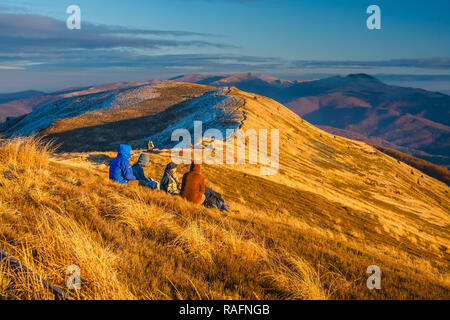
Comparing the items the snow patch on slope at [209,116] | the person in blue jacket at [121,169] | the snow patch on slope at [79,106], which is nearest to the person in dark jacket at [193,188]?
the person in blue jacket at [121,169]

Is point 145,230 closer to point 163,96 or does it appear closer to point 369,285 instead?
point 369,285

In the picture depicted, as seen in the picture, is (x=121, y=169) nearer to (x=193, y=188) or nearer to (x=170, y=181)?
(x=170, y=181)

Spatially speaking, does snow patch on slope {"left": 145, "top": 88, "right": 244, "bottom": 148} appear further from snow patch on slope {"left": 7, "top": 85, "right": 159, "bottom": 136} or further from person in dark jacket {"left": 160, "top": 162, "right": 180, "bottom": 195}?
person in dark jacket {"left": 160, "top": 162, "right": 180, "bottom": 195}

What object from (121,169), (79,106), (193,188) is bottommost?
(193,188)

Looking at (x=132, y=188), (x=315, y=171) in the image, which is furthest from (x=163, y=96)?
(x=132, y=188)

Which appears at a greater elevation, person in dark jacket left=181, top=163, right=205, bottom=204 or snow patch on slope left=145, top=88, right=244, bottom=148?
snow patch on slope left=145, top=88, right=244, bottom=148

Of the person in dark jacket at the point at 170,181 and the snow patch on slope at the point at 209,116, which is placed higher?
the snow patch on slope at the point at 209,116

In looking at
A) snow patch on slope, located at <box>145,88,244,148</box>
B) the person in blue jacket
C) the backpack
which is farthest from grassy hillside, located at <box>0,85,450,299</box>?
snow patch on slope, located at <box>145,88,244,148</box>

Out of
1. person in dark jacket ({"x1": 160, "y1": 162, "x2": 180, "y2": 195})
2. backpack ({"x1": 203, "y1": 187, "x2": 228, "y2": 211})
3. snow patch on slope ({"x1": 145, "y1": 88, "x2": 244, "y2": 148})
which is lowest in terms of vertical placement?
backpack ({"x1": 203, "y1": 187, "x2": 228, "y2": 211})

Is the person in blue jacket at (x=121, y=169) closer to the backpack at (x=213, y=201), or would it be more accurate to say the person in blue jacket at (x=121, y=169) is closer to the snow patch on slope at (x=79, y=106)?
the backpack at (x=213, y=201)

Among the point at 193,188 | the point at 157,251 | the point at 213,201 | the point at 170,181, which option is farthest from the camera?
the point at 170,181

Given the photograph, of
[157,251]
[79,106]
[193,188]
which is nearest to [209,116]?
[193,188]

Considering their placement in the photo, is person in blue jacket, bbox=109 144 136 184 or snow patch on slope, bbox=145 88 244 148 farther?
snow patch on slope, bbox=145 88 244 148
